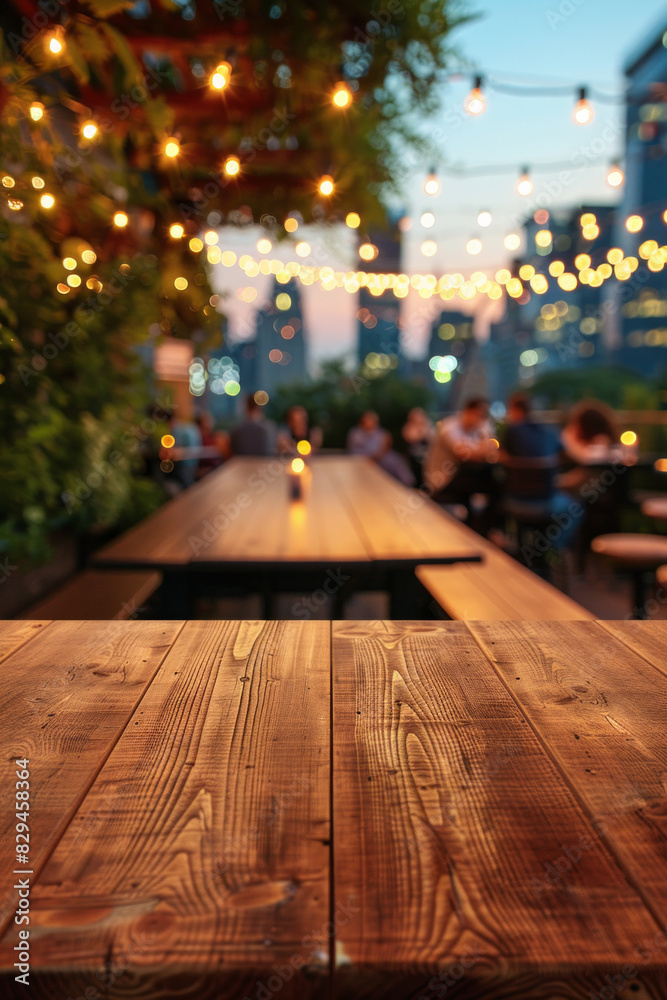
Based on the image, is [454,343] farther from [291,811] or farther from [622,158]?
[291,811]

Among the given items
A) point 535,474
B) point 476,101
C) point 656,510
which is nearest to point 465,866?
point 656,510

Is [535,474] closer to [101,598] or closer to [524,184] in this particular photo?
[524,184]

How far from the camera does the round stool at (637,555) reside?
3.55 m

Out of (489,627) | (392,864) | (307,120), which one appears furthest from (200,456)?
(392,864)

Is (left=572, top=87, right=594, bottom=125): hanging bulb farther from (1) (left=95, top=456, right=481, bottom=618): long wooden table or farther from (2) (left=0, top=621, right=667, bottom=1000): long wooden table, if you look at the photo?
(2) (left=0, top=621, right=667, bottom=1000): long wooden table

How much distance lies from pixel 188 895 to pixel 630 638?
0.92m

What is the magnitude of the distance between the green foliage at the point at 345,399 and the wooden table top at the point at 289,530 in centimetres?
988

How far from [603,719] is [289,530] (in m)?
1.94

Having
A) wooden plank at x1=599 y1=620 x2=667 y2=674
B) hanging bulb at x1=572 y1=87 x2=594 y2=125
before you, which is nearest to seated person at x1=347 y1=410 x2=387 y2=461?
hanging bulb at x1=572 y1=87 x2=594 y2=125

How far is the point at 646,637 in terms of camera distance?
1.27 m

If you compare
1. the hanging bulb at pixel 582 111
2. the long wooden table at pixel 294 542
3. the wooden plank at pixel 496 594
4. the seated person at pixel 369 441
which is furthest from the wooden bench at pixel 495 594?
the seated person at pixel 369 441

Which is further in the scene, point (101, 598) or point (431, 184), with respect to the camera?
point (431, 184)

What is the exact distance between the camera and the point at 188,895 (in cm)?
60

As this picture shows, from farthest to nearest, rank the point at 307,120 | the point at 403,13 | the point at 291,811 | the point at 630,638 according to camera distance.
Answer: the point at 307,120
the point at 403,13
the point at 630,638
the point at 291,811
